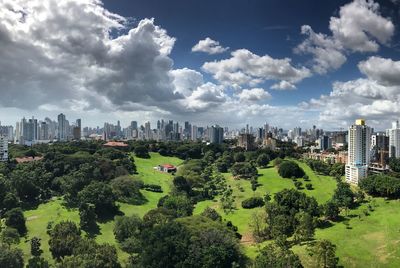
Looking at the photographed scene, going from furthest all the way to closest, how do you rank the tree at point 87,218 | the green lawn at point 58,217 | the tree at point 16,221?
the tree at point 87,218
the tree at point 16,221
the green lawn at point 58,217

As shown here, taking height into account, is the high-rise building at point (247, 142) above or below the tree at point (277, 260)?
above

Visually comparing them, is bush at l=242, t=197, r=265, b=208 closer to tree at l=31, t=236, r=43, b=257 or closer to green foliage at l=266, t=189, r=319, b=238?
green foliage at l=266, t=189, r=319, b=238

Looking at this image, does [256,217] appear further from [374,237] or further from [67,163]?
[67,163]

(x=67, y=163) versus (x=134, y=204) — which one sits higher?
(x=67, y=163)

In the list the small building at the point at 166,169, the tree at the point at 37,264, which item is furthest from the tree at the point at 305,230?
the small building at the point at 166,169

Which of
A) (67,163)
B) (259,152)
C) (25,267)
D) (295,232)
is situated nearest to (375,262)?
(295,232)

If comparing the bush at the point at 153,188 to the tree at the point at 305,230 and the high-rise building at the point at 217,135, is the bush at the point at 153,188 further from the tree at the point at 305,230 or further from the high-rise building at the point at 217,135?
the high-rise building at the point at 217,135

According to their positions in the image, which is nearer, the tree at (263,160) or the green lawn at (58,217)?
the green lawn at (58,217)

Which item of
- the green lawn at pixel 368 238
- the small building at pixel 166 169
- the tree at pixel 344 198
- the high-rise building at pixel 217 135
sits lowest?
the green lawn at pixel 368 238
